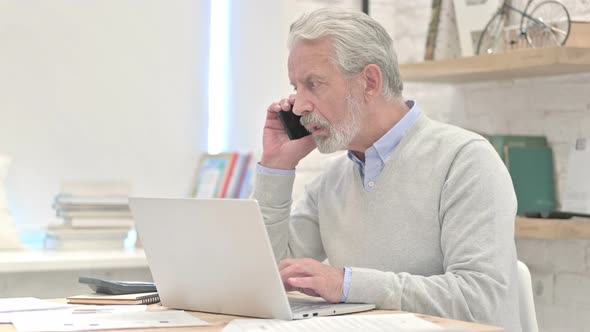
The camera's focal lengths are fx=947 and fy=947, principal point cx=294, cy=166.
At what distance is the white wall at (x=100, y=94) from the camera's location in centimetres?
325

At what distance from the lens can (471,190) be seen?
187 cm

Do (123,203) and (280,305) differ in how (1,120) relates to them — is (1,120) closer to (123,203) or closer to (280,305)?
(123,203)

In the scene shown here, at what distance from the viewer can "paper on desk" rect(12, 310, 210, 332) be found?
145 cm

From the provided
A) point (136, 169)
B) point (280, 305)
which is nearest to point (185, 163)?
point (136, 169)

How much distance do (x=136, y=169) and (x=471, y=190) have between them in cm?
186

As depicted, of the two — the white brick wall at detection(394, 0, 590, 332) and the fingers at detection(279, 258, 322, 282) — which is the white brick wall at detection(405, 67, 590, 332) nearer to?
the white brick wall at detection(394, 0, 590, 332)

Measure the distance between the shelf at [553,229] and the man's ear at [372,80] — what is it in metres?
0.85

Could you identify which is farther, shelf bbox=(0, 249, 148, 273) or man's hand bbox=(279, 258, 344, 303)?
shelf bbox=(0, 249, 148, 273)

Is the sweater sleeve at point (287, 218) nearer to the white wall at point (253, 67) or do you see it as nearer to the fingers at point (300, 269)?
the fingers at point (300, 269)

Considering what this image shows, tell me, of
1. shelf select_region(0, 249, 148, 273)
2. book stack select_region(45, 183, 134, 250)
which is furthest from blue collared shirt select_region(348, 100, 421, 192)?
book stack select_region(45, 183, 134, 250)

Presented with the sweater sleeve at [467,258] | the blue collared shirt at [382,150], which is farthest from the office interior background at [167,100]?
the sweater sleeve at [467,258]

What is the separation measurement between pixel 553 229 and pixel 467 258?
0.98 m

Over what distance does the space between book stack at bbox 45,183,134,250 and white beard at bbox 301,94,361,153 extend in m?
1.32

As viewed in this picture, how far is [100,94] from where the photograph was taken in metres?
3.38
